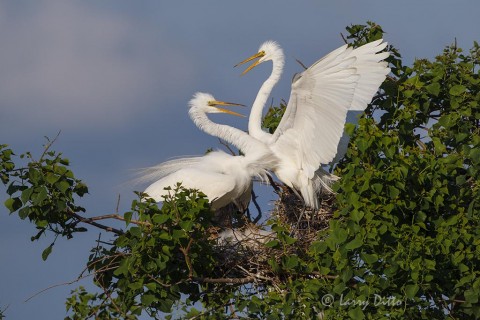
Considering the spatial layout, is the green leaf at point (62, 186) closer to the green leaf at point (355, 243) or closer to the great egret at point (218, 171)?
the great egret at point (218, 171)

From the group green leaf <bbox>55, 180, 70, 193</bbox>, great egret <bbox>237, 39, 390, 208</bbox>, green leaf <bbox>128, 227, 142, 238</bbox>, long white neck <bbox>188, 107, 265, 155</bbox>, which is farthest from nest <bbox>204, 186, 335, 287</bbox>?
green leaf <bbox>55, 180, 70, 193</bbox>

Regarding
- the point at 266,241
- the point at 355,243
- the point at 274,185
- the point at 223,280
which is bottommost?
the point at 355,243

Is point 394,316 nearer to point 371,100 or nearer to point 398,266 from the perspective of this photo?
point 398,266

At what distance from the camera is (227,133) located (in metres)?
11.0

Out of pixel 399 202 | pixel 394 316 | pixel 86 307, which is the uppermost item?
pixel 86 307

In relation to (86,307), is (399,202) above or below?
below

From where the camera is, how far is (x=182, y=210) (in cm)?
842

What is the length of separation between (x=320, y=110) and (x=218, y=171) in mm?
1252

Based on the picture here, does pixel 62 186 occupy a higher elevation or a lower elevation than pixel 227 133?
lower

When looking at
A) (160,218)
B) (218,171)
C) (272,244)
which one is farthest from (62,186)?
(218,171)

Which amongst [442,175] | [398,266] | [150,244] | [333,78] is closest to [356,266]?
[398,266]

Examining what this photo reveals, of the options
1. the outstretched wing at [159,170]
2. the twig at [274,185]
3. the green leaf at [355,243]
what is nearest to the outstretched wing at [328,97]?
the twig at [274,185]

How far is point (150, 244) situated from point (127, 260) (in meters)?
0.24

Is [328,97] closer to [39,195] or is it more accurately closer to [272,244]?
[272,244]
